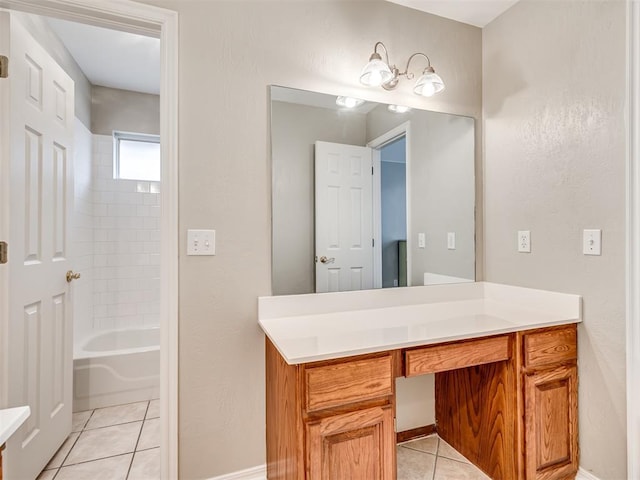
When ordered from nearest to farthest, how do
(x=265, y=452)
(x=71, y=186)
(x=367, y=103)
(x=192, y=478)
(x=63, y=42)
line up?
1. (x=192, y=478)
2. (x=265, y=452)
3. (x=367, y=103)
4. (x=71, y=186)
5. (x=63, y=42)

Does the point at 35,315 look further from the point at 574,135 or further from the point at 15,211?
the point at 574,135

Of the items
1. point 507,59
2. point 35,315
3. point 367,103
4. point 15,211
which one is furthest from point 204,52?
point 507,59

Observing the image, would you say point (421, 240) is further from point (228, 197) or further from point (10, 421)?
point (10, 421)

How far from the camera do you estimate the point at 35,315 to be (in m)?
1.62

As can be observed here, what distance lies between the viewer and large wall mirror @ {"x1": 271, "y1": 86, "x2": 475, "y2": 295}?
1.70 m

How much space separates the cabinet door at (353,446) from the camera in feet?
3.90

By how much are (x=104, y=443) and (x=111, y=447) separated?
0.07 metres

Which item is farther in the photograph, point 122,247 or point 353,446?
point 122,247

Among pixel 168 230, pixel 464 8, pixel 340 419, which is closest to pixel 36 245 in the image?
pixel 168 230

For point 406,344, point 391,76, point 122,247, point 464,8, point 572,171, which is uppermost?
point 464,8

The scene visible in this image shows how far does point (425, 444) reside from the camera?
1.96 meters

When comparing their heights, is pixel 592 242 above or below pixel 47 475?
above

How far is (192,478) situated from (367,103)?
2017mm

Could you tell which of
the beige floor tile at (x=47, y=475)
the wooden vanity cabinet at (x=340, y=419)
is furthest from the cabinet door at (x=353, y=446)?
the beige floor tile at (x=47, y=475)
